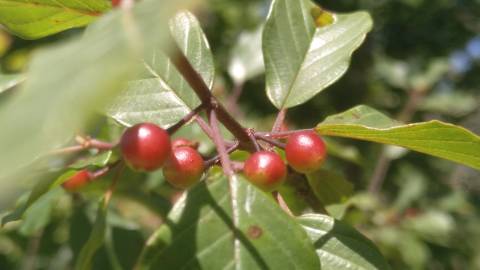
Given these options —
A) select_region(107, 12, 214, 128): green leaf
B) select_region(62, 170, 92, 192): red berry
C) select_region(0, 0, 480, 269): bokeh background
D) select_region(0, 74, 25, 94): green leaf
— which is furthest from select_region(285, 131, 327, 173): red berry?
select_region(0, 0, 480, 269): bokeh background

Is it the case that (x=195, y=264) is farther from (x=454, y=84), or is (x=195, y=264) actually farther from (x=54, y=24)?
(x=454, y=84)

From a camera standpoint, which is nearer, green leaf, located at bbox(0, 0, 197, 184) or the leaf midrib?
green leaf, located at bbox(0, 0, 197, 184)

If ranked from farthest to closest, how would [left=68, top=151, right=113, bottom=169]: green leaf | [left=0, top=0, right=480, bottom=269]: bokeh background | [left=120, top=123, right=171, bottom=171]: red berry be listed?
[left=0, top=0, right=480, bottom=269]: bokeh background, [left=68, top=151, right=113, bottom=169]: green leaf, [left=120, top=123, right=171, bottom=171]: red berry

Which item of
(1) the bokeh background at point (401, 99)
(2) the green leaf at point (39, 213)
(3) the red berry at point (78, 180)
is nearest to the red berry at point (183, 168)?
(3) the red berry at point (78, 180)

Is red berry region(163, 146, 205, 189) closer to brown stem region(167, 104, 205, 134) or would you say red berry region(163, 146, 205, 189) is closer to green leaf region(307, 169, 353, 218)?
brown stem region(167, 104, 205, 134)

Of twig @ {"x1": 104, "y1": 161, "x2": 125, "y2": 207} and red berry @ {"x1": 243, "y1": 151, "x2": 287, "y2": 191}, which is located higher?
red berry @ {"x1": 243, "y1": 151, "x2": 287, "y2": 191}

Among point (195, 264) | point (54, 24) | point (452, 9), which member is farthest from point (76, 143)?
point (452, 9)
